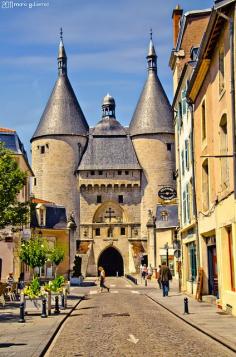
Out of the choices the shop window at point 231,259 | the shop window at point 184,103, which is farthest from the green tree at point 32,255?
the shop window at point 231,259

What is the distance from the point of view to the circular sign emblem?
70694mm

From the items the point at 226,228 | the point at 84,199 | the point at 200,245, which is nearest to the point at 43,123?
the point at 84,199

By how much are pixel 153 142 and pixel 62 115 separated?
12369mm

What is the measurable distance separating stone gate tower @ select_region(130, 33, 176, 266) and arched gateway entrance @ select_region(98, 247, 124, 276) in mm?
4990

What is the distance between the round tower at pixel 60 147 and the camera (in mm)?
73875

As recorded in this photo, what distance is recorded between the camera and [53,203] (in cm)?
7131

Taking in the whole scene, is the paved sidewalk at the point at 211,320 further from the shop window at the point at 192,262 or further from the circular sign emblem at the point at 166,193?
the circular sign emblem at the point at 166,193

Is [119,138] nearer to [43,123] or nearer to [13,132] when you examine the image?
[43,123]

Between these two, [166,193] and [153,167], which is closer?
[166,193]

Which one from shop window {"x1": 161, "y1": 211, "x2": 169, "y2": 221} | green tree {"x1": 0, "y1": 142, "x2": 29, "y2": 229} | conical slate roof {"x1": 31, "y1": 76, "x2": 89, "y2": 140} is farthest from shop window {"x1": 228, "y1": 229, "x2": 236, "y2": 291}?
conical slate roof {"x1": 31, "y1": 76, "x2": 89, "y2": 140}

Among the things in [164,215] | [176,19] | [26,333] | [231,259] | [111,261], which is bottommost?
[26,333]

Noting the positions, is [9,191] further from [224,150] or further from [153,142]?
[153,142]

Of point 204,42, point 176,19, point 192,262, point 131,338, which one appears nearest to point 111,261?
point 176,19

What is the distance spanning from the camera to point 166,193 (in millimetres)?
71188
